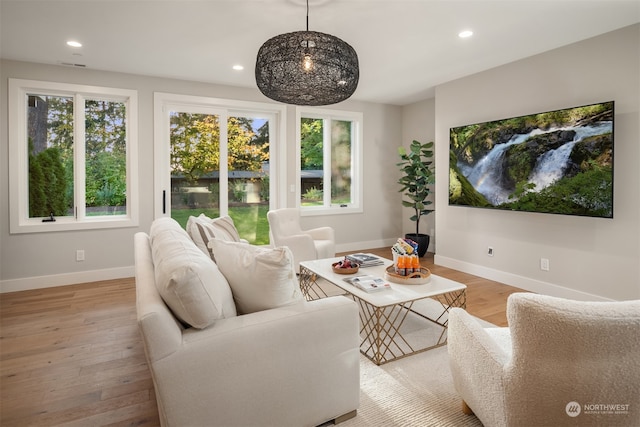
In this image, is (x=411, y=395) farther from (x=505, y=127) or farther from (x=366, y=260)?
(x=505, y=127)

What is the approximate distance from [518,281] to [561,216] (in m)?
0.88

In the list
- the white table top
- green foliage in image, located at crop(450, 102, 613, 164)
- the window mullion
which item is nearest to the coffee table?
the white table top

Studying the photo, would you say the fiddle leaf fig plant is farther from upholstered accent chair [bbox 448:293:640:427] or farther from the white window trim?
upholstered accent chair [bbox 448:293:640:427]

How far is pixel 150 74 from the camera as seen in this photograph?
4324 mm

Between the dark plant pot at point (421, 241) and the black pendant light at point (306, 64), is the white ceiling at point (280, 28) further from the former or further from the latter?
the dark plant pot at point (421, 241)

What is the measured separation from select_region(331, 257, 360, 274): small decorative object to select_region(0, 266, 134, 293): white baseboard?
2.87 m

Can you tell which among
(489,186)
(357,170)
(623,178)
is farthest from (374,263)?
(357,170)

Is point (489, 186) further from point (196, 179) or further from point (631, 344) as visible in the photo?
point (196, 179)

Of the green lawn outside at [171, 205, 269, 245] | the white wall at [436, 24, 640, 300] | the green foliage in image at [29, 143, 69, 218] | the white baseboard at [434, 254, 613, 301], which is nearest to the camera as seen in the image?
the white wall at [436, 24, 640, 300]

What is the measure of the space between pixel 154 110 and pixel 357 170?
3157mm

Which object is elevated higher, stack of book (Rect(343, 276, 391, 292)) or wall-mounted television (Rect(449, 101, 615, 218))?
wall-mounted television (Rect(449, 101, 615, 218))

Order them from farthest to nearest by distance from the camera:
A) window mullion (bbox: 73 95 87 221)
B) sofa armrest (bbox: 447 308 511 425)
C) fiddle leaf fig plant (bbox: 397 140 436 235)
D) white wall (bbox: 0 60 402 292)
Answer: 1. fiddle leaf fig plant (bbox: 397 140 436 235)
2. window mullion (bbox: 73 95 87 221)
3. white wall (bbox: 0 60 402 292)
4. sofa armrest (bbox: 447 308 511 425)

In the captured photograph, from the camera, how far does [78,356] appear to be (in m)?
2.46

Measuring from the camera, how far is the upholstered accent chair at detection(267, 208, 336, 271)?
160 inches
